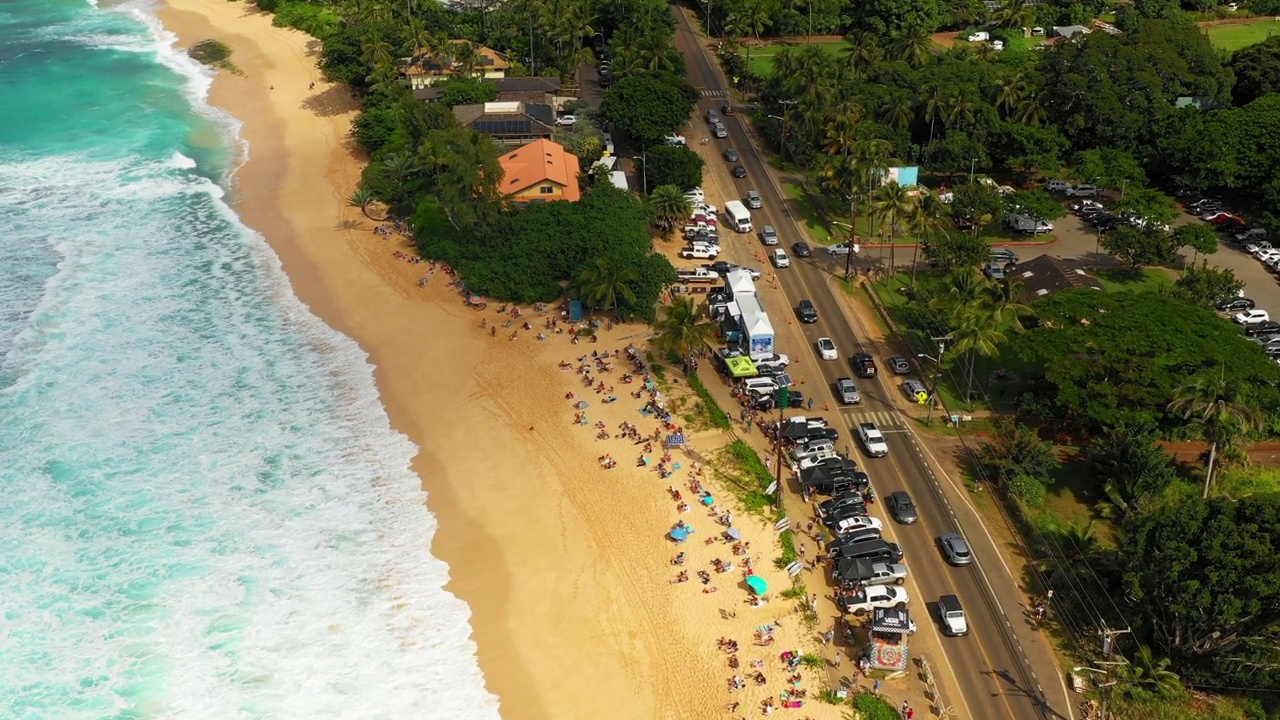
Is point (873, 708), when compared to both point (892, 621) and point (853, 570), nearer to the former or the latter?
point (892, 621)

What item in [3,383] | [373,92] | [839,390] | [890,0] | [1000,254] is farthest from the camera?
[890,0]

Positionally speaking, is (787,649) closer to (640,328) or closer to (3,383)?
(640,328)

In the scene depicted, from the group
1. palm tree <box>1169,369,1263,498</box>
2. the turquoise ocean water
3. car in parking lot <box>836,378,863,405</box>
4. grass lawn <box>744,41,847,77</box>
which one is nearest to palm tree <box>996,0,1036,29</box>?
grass lawn <box>744,41,847,77</box>

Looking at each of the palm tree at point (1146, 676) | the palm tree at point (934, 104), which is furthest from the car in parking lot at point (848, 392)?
the palm tree at point (934, 104)

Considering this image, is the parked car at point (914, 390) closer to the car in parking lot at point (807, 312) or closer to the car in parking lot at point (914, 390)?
the car in parking lot at point (914, 390)

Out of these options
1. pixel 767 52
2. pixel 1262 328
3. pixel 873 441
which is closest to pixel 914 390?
pixel 873 441

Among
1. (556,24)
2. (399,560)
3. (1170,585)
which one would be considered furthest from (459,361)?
(556,24)
